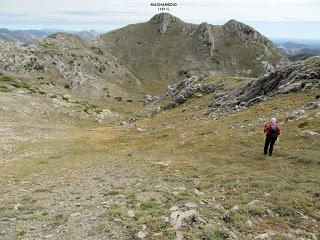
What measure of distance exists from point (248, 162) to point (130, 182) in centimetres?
987

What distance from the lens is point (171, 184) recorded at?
27.1 metres

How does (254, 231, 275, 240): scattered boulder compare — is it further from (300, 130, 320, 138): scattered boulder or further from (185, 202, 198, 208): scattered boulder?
(300, 130, 320, 138): scattered boulder

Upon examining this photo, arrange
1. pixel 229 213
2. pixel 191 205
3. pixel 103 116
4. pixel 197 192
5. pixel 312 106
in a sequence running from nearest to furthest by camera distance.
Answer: pixel 229 213, pixel 191 205, pixel 197 192, pixel 312 106, pixel 103 116

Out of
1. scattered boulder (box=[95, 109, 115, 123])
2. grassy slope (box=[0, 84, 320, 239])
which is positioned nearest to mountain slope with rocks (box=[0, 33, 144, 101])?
scattered boulder (box=[95, 109, 115, 123])

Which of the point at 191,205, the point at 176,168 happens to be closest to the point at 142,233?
the point at 191,205

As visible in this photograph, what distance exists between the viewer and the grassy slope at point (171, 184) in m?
19.3

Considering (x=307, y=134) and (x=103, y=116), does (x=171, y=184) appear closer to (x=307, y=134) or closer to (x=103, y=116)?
(x=307, y=134)

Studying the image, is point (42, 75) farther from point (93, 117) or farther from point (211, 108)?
point (211, 108)

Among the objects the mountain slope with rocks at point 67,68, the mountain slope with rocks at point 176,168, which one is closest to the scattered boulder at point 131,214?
the mountain slope with rocks at point 176,168

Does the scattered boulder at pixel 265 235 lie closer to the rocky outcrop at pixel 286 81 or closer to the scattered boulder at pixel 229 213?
the scattered boulder at pixel 229 213

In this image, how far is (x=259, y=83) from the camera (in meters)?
64.9

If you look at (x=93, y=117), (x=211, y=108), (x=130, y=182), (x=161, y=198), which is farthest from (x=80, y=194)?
(x=93, y=117)

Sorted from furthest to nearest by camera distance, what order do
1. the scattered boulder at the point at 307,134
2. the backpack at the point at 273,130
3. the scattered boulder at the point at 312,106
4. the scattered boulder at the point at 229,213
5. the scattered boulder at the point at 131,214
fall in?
the scattered boulder at the point at 312,106 < the scattered boulder at the point at 307,134 < the backpack at the point at 273,130 < the scattered boulder at the point at 229,213 < the scattered boulder at the point at 131,214

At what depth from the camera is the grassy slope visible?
759 inches
